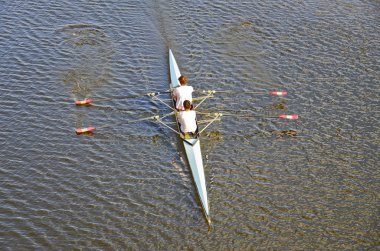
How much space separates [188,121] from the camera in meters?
18.6

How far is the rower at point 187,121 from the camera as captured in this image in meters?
18.6

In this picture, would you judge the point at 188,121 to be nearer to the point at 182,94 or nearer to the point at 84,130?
the point at 182,94

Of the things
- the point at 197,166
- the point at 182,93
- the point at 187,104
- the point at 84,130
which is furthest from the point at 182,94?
the point at 84,130

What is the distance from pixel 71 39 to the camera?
24.6 m

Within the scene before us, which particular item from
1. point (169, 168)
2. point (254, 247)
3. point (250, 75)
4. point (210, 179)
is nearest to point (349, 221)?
point (254, 247)

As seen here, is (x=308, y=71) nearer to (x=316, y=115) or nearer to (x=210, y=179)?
Result: (x=316, y=115)

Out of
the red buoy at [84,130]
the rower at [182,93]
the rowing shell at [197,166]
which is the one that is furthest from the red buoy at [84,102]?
the rowing shell at [197,166]

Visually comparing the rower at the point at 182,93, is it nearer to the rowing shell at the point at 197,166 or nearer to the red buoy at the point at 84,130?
the rowing shell at the point at 197,166

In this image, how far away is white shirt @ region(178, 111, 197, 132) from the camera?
61.0ft

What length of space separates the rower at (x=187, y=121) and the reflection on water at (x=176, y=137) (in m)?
0.66

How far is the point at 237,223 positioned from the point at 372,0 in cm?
1917

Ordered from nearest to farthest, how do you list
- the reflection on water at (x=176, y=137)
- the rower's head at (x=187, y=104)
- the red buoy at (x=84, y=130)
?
the reflection on water at (x=176, y=137) < the rower's head at (x=187, y=104) < the red buoy at (x=84, y=130)

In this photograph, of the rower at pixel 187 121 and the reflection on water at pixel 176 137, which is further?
the rower at pixel 187 121

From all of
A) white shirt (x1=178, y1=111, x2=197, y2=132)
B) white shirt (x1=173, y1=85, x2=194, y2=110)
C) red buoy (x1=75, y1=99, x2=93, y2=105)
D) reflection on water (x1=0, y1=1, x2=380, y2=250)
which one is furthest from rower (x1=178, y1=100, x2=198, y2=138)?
red buoy (x1=75, y1=99, x2=93, y2=105)
